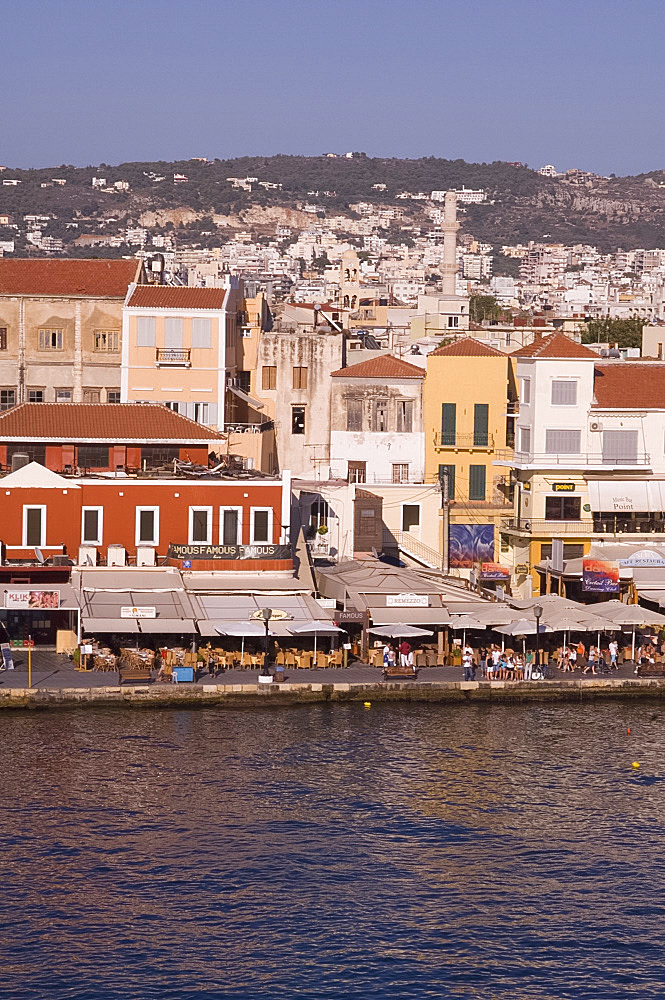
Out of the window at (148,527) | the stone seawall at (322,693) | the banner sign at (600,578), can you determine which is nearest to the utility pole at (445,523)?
the banner sign at (600,578)

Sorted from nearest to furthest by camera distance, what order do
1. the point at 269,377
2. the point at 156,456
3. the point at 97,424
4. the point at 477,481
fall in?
the point at 156,456, the point at 97,424, the point at 477,481, the point at 269,377

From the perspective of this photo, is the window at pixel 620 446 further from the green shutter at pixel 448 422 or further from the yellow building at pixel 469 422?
the green shutter at pixel 448 422

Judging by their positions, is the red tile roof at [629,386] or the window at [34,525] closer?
the window at [34,525]

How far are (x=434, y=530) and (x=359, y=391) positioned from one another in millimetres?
6088

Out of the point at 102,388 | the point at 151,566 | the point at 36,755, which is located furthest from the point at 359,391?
the point at 36,755

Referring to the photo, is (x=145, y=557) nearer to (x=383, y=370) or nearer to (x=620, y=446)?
(x=383, y=370)

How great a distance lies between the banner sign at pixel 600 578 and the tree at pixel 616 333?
42683 mm

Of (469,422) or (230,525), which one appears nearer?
(230,525)

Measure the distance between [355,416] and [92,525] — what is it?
46.4 ft

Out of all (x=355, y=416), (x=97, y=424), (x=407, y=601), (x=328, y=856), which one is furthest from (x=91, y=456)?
(x=328, y=856)

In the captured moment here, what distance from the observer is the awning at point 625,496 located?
53.8 metres

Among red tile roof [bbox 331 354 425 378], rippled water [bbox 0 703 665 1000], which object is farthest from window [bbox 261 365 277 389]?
rippled water [bbox 0 703 665 1000]

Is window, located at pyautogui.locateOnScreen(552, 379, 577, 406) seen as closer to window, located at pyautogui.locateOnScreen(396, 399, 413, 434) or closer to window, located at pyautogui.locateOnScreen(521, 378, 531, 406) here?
window, located at pyautogui.locateOnScreen(521, 378, 531, 406)

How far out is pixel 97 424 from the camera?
167 feet
